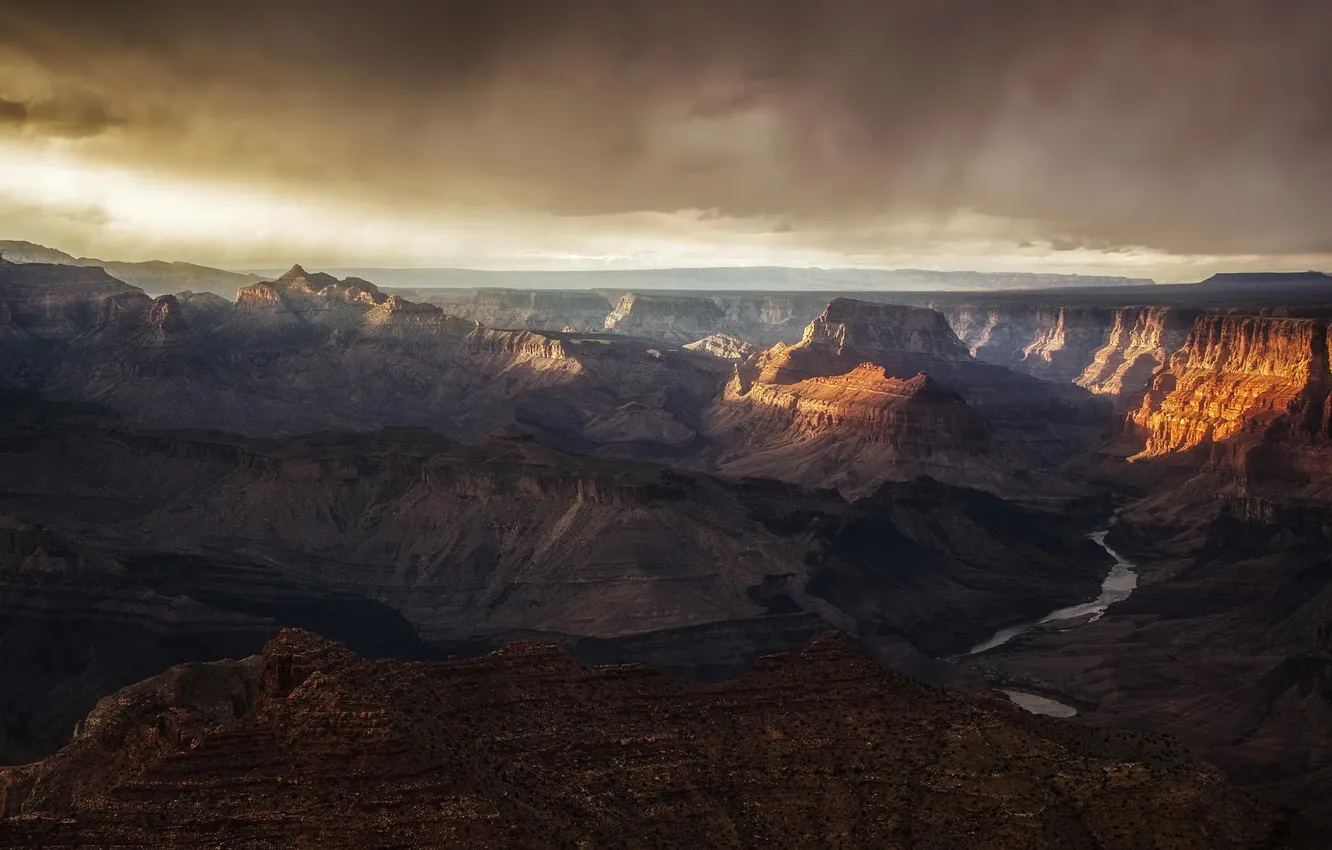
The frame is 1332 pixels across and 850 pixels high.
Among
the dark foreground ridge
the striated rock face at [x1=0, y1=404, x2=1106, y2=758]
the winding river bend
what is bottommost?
the winding river bend

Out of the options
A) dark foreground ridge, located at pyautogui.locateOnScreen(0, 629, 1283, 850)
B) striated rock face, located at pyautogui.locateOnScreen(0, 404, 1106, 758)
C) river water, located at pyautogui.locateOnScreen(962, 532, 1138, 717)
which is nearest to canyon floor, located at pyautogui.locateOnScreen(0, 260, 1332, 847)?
dark foreground ridge, located at pyautogui.locateOnScreen(0, 629, 1283, 850)

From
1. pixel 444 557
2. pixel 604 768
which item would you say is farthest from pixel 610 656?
pixel 604 768

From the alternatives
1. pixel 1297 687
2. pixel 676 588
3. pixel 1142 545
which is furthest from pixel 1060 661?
pixel 1142 545

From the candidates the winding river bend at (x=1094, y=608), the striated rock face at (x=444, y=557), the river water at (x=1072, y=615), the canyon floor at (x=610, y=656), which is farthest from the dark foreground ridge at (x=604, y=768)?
the winding river bend at (x=1094, y=608)

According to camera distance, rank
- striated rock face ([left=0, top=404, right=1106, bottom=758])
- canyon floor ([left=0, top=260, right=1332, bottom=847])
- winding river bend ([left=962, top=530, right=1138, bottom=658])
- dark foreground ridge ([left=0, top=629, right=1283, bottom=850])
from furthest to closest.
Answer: winding river bend ([left=962, top=530, right=1138, bottom=658]), striated rock face ([left=0, top=404, right=1106, bottom=758]), canyon floor ([left=0, top=260, right=1332, bottom=847]), dark foreground ridge ([left=0, top=629, right=1283, bottom=850])

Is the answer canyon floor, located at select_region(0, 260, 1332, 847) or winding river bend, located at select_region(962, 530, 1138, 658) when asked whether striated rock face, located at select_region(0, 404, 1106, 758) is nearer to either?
canyon floor, located at select_region(0, 260, 1332, 847)

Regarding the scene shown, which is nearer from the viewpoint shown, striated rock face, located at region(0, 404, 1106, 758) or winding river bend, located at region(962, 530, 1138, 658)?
striated rock face, located at region(0, 404, 1106, 758)

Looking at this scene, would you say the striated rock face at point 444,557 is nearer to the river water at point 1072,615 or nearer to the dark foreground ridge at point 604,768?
the river water at point 1072,615
